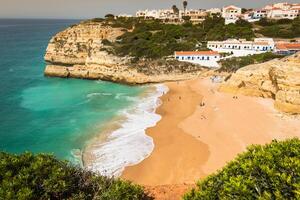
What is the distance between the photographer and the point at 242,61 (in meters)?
50.6

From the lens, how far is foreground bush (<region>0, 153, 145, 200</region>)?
29.1ft

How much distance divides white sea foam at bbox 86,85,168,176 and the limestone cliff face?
38.9 feet

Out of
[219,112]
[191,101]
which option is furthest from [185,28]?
[219,112]

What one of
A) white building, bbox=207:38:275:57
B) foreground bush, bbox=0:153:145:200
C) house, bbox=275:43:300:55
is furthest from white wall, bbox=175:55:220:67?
foreground bush, bbox=0:153:145:200

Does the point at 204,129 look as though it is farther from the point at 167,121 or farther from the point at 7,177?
the point at 7,177

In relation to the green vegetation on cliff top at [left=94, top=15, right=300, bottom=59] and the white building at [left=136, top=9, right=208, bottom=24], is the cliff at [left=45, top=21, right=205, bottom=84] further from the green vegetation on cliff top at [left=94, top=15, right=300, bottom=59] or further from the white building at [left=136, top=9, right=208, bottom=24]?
the white building at [left=136, top=9, right=208, bottom=24]

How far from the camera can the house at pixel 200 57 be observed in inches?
2116

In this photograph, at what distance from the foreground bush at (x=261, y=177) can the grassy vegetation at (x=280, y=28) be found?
66690 mm

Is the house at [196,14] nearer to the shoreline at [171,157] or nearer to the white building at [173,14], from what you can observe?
the white building at [173,14]

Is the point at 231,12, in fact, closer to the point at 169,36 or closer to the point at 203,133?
the point at 169,36

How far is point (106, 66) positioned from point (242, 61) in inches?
951

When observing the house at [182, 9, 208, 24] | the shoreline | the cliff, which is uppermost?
the house at [182, 9, 208, 24]

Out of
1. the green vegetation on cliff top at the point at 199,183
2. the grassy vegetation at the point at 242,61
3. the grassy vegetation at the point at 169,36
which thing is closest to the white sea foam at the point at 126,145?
the green vegetation on cliff top at the point at 199,183

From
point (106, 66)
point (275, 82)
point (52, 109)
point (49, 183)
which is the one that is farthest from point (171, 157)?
point (106, 66)
